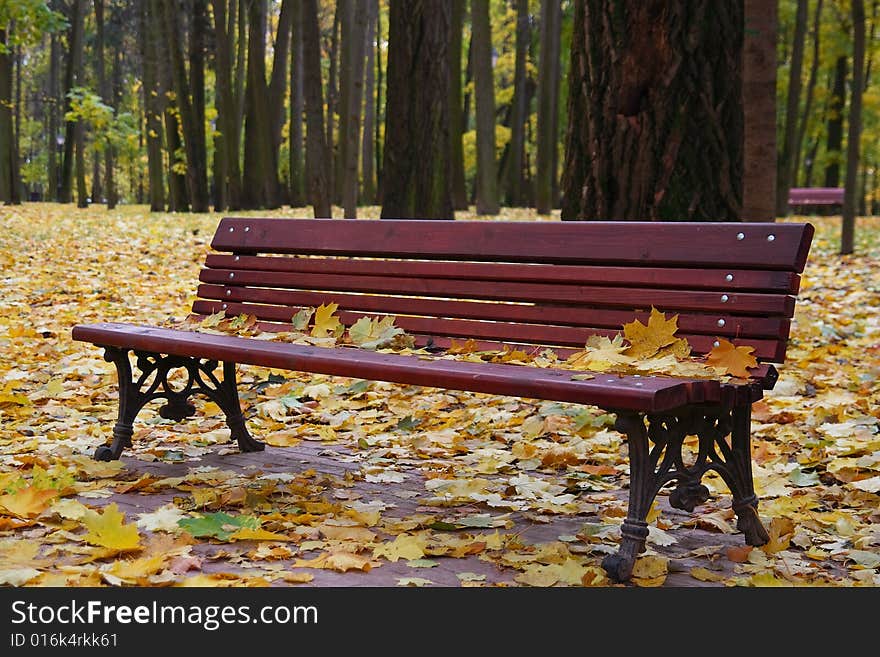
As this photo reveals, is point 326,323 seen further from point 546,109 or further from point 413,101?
point 546,109

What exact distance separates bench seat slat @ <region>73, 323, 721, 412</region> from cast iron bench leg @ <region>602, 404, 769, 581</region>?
0.14 meters

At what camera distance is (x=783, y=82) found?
24.5 meters

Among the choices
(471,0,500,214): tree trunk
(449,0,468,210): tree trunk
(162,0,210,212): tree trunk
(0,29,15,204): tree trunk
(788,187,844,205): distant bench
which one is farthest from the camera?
(788,187,844,205): distant bench

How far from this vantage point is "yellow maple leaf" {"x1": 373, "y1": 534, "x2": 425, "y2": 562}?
10.3 ft

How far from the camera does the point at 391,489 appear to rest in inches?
158

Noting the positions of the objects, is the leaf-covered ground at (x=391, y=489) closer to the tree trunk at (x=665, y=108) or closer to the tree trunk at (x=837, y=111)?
the tree trunk at (x=665, y=108)

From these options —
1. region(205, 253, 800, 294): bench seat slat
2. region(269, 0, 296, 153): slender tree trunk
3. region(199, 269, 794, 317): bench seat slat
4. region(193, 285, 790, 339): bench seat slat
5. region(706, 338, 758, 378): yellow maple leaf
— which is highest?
region(269, 0, 296, 153): slender tree trunk

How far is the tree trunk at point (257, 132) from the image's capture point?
20625 millimetres

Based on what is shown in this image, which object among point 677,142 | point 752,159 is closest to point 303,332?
point 677,142

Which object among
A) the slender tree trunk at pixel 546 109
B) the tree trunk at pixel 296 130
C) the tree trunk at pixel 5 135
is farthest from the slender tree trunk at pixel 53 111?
the slender tree trunk at pixel 546 109

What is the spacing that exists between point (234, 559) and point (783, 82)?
943 inches

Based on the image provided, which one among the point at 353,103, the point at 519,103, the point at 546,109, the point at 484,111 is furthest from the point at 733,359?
the point at 519,103

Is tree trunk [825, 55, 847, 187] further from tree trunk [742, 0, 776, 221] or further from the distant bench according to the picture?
tree trunk [742, 0, 776, 221]

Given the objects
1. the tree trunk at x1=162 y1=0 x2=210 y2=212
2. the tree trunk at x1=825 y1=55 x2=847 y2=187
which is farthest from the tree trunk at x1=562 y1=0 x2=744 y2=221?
the tree trunk at x1=825 y1=55 x2=847 y2=187
